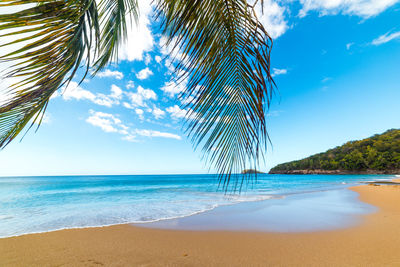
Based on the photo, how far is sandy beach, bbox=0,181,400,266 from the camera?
3.34 m

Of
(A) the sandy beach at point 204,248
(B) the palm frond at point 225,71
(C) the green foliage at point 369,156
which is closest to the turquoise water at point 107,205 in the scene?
(A) the sandy beach at point 204,248

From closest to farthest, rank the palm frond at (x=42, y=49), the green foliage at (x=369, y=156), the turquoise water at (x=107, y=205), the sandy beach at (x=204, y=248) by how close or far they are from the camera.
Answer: the palm frond at (x=42, y=49) → the sandy beach at (x=204, y=248) → the turquoise water at (x=107, y=205) → the green foliage at (x=369, y=156)

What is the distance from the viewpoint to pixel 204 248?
393 cm

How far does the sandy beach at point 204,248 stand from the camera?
3336 mm

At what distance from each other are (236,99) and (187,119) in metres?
0.31

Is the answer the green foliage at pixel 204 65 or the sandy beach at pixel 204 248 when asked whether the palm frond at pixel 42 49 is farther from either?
the sandy beach at pixel 204 248

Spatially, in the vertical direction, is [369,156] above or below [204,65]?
above

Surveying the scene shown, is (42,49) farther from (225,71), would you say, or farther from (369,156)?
(369,156)

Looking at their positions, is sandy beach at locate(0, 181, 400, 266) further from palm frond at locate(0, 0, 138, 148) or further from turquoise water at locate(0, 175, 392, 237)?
palm frond at locate(0, 0, 138, 148)

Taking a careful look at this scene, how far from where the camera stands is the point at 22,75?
0.98m

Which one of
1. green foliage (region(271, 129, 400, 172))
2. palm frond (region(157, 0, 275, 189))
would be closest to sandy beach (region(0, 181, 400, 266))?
palm frond (region(157, 0, 275, 189))

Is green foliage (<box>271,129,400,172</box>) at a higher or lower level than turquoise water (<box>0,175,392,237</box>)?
higher

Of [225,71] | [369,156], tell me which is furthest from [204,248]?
[369,156]

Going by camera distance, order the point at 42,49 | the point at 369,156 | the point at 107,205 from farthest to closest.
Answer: the point at 369,156 → the point at 107,205 → the point at 42,49
